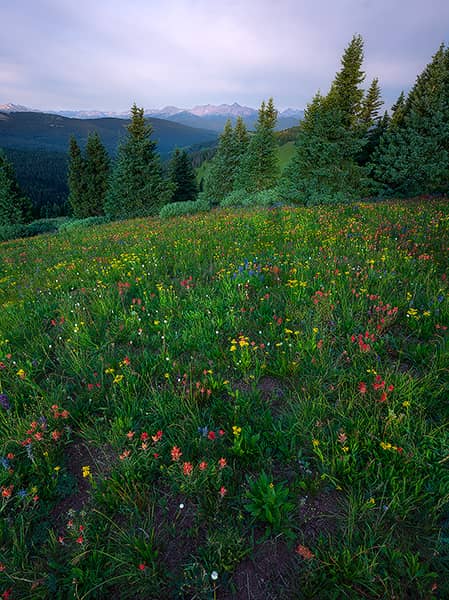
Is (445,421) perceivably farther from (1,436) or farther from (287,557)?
(1,436)

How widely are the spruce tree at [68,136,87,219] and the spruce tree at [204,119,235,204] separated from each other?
22889 mm

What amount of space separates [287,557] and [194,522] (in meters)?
0.65

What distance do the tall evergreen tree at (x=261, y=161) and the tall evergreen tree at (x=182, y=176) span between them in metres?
13.5

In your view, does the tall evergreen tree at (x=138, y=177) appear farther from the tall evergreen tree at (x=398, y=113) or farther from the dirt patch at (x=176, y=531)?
the dirt patch at (x=176, y=531)

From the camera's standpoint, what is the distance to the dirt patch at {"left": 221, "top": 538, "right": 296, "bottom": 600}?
1741 mm

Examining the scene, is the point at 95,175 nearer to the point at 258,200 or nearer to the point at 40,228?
the point at 40,228

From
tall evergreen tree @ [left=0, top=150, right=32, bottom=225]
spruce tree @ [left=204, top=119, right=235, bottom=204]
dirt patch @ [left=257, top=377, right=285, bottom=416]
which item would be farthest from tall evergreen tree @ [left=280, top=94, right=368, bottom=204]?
tall evergreen tree @ [left=0, top=150, right=32, bottom=225]

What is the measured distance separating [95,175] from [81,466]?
2325 inches

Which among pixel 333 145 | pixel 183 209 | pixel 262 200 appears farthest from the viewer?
pixel 333 145

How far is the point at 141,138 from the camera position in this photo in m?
39.7

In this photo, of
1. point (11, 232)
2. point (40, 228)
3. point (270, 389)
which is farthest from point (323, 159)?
point (40, 228)

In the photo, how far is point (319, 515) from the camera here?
2.06 m

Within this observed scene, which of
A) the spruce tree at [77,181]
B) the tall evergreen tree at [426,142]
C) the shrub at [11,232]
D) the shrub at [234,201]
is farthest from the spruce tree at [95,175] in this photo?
the tall evergreen tree at [426,142]

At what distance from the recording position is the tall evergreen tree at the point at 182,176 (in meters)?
52.3
